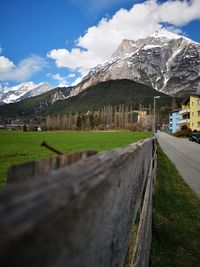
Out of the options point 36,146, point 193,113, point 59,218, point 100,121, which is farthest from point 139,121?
point 59,218

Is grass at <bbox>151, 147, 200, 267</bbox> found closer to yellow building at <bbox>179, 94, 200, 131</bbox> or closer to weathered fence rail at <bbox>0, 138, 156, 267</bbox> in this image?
weathered fence rail at <bbox>0, 138, 156, 267</bbox>

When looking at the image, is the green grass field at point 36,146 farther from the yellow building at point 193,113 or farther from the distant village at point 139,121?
the distant village at point 139,121

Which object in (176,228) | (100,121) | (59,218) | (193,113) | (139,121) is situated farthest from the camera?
(100,121)

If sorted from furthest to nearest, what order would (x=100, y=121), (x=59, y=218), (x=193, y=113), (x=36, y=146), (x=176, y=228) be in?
(x=100, y=121)
(x=193, y=113)
(x=36, y=146)
(x=176, y=228)
(x=59, y=218)

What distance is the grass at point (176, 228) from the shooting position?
4957 mm

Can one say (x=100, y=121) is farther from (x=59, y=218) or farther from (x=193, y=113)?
(x=59, y=218)

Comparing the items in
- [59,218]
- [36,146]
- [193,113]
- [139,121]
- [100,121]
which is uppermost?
[193,113]

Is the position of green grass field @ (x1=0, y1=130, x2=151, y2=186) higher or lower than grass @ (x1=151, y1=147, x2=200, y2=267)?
lower

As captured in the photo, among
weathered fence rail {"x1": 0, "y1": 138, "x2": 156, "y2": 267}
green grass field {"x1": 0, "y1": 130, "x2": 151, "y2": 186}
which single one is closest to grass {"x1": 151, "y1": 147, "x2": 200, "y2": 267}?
green grass field {"x1": 0, "y1": 130, "x2": 151, "y2": 186}

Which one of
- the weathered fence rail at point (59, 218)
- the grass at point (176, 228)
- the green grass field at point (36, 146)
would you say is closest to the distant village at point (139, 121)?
the green grass field at point (36, 146)

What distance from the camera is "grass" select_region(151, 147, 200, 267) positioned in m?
4.96

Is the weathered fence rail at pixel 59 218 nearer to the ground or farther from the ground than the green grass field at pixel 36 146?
farther from the ground

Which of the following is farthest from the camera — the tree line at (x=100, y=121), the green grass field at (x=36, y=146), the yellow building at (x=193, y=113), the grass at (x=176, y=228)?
the tree line at (x=100, y=121)

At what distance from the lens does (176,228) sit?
6387 mm
